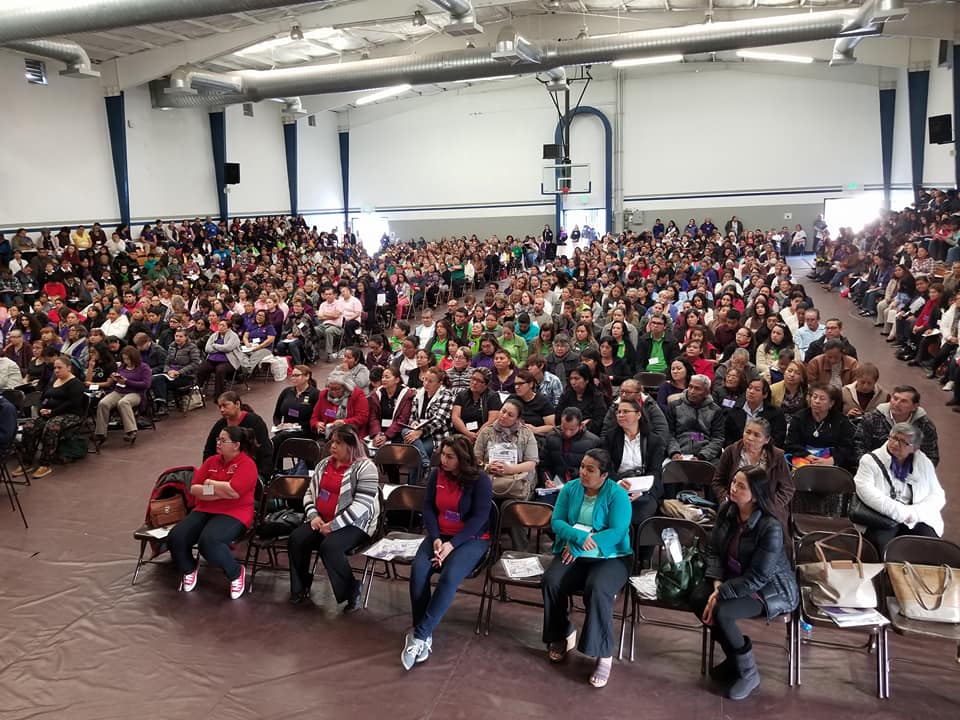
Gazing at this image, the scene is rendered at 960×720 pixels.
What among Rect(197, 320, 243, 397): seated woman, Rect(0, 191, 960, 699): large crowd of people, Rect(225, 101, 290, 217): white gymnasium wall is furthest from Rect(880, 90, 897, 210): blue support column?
Rect(197, 320, 243, 397): seated woman

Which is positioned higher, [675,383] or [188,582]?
[675,383]

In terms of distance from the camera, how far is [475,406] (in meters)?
5.59

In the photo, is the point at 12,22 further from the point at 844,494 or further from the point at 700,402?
the point at 844,494

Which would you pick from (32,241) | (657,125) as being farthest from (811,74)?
(32,241)

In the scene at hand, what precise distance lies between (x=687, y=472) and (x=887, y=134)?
21.4 m

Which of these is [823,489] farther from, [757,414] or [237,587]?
[237,587]

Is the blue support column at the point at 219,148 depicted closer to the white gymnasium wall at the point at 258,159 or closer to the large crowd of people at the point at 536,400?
the white gymnasium wall at the point at 258,159

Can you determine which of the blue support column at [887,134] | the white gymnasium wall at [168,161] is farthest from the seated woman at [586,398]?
the blue support column at [887,134]

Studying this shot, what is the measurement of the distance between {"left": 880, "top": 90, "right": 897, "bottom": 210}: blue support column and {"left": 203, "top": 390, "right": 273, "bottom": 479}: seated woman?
72.8 feet

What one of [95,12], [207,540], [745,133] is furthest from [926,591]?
[745,133]

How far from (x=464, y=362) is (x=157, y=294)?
24.9 ft

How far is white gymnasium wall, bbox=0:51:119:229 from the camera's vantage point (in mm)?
13547

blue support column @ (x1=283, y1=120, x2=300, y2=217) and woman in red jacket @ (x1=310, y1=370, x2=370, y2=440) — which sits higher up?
blue support column @ (x1=283, y1=120, x2=300, y2=217)

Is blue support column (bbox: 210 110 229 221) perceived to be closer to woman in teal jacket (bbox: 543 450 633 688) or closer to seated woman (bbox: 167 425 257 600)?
seated woman (bbox: 167 425 257 600)
